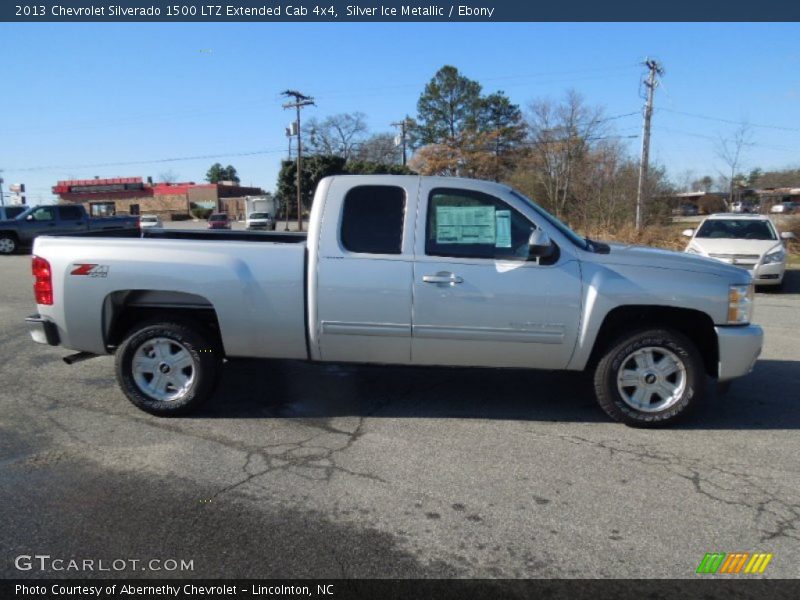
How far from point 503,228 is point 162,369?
2.93 meters

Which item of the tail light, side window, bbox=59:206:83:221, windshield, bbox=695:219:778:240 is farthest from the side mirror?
side window, bbox=59:206:83:221

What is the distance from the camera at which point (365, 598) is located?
8.99 ft

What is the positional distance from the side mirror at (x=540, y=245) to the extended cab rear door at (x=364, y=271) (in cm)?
89

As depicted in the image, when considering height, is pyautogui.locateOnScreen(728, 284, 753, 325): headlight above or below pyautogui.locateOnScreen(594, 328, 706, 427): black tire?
above

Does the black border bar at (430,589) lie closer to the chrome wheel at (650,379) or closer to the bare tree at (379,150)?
the chrome wheel at (650,379)

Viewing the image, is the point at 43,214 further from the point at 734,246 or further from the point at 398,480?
the point at 398,480

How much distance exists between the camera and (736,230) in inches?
537

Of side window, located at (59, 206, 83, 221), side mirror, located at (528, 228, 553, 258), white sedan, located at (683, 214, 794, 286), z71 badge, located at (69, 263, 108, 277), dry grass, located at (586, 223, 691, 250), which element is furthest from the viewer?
side window, located at (59, 206, 83, 221)

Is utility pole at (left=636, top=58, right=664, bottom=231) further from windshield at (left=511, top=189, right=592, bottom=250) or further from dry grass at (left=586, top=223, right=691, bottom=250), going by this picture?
windshield at (left=511, top=189, right=592, bottom=250)

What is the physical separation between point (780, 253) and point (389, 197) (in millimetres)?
11068

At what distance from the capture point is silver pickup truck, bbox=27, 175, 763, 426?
4617mm

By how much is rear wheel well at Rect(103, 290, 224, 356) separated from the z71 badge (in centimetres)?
20

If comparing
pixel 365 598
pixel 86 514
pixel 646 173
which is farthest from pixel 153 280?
pixel 646 173
